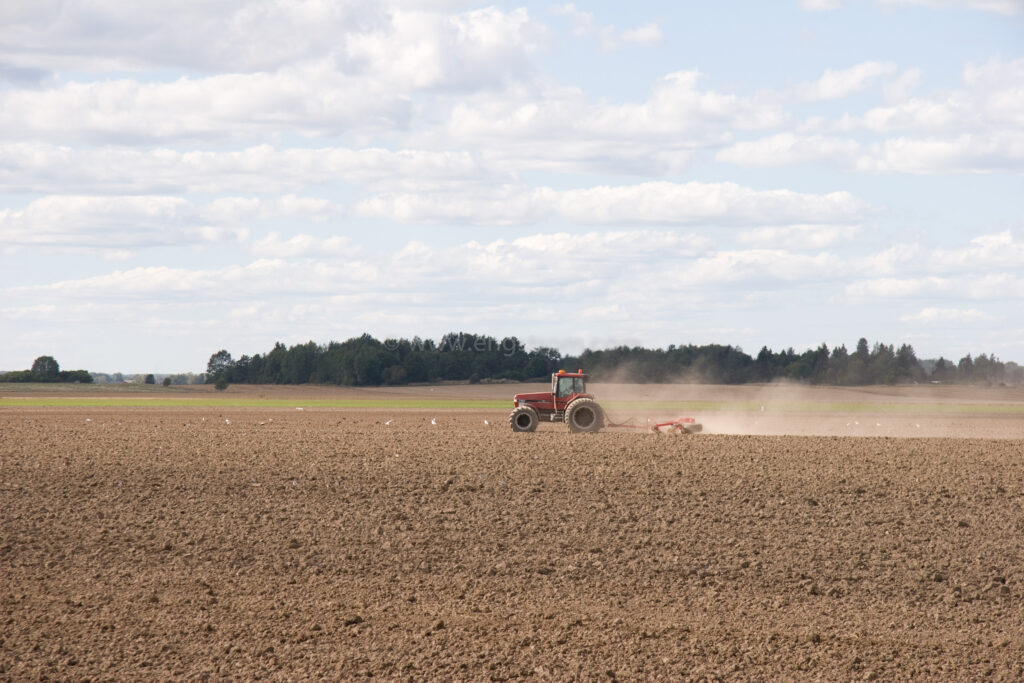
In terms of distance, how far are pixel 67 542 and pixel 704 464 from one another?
14324 millimetres

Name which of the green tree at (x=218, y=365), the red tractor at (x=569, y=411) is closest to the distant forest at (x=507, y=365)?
the green tree at (x=218, y=365)

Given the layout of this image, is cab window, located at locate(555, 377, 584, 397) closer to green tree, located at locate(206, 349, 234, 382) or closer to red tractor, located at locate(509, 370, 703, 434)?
red tractor, located at locate(509, 370, 703, 434)

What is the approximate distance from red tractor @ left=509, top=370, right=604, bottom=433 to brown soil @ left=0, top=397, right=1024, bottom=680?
250 inches

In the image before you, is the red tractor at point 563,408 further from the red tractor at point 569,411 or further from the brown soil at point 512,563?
the brown soil at point 512,563

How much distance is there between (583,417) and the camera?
35.2 metres

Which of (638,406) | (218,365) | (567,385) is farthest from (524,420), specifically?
(218,365)

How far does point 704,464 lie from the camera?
2588 centimetres

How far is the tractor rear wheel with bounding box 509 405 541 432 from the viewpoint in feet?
118

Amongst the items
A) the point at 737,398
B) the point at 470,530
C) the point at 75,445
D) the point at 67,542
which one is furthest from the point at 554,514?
the point at 737,398

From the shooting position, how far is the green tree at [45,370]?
139m

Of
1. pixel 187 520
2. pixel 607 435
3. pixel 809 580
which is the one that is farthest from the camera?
pixel 607 435

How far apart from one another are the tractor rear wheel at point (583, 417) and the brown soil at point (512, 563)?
6.25m

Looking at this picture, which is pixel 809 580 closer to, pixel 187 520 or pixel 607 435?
pixel 187 520

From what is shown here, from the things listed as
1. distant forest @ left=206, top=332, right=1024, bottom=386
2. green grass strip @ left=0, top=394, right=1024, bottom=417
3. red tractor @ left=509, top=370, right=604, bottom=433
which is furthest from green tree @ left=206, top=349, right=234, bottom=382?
red tractor @ left=509, top=370, right=604, bottom=433
